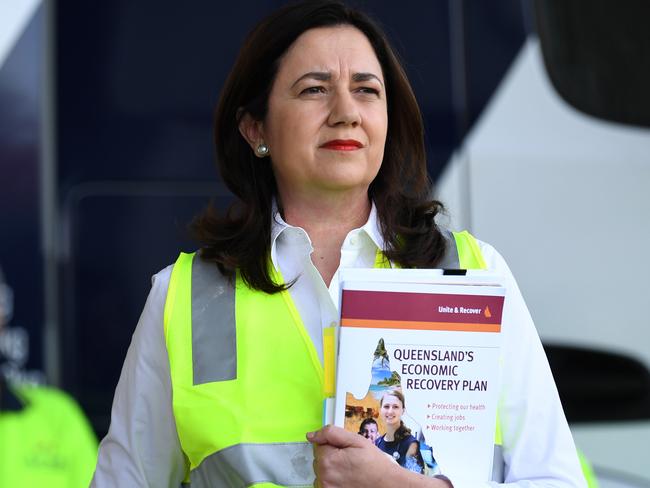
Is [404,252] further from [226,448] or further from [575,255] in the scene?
[575,255]

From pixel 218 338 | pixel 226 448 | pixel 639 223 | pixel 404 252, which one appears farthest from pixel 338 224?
pixel 639 223

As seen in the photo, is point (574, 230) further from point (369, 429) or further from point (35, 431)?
point (369, 429)

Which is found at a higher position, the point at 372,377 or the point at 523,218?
the point at 523,218

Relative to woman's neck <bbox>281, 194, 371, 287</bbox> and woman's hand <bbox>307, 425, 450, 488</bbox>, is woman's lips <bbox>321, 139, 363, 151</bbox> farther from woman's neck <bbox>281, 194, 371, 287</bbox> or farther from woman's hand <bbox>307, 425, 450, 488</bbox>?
woman's hand <bbox>307, 425, 450, 488</bbox>

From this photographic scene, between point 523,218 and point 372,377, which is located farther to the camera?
point 523,218

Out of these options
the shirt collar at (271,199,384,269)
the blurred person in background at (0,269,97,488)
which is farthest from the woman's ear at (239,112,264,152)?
the blurred person in background at (0,269,97,488)

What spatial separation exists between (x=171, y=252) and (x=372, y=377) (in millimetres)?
2141

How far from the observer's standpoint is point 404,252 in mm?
2088

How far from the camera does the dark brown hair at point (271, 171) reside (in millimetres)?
2119

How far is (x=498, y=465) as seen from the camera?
6.52ft

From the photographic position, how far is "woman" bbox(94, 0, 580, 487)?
1968mm

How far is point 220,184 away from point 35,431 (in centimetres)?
97

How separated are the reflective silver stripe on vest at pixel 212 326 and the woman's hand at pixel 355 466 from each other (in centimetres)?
25

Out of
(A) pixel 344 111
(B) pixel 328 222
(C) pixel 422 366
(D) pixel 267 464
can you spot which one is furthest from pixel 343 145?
(D) pixel 267 464
